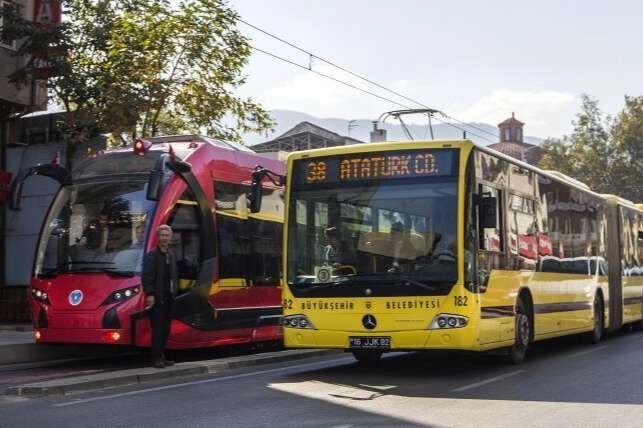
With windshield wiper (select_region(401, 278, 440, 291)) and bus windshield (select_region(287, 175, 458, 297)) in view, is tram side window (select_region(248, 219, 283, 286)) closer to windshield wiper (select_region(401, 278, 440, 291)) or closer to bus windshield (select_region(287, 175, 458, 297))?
bus windshield (select_region(287, 175, 458, 297))

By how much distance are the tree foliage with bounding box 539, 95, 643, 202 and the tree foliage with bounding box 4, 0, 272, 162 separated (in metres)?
52.3

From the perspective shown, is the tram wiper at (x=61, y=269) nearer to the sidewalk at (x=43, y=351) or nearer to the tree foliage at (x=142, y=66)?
the sidewalk at (x=43, y=351)

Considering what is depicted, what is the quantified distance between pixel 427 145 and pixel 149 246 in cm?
413

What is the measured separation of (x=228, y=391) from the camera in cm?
977

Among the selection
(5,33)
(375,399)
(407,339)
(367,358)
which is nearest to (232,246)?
(367,358)

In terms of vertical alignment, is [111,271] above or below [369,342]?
above

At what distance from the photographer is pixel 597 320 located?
1697cm

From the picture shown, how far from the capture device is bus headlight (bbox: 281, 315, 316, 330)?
431 inches

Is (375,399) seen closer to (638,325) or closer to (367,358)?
(367,358)

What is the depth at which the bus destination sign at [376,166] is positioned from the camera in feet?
35.2

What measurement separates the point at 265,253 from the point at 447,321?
5.36 metres

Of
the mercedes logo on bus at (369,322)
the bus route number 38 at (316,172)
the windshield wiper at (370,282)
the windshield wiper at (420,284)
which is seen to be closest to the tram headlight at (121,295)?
the windshield wiper at (370,282)

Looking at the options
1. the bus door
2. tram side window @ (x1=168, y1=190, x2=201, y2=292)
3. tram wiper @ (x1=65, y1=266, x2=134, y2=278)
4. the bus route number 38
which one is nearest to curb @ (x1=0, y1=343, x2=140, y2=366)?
tram wiper @ (x1=65, y1=266, x2=134, y2=278)

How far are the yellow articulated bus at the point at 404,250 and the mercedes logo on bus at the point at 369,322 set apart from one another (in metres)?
0.01
